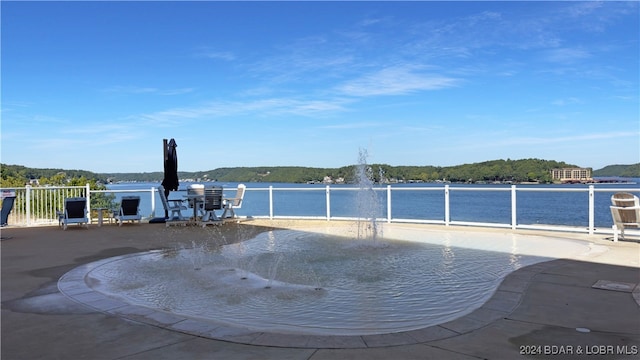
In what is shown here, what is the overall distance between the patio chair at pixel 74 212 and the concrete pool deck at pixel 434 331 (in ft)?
17.3

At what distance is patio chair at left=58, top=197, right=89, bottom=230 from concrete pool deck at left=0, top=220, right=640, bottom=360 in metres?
5.29

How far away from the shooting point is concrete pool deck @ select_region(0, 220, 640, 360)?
272 centimetres

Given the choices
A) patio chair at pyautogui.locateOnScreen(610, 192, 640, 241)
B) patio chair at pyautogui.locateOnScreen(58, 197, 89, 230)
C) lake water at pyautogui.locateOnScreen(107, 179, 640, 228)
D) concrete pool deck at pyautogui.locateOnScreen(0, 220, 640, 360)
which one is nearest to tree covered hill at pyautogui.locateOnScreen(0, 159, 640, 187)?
lake water at pyautogui.locateOnScreen(107, 179, 640, 228)

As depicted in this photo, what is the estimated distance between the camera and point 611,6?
1252cm

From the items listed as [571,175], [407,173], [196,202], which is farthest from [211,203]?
[571,175]

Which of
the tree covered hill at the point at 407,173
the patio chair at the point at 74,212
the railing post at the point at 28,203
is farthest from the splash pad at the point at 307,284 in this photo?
the tree covered hill at the point at 407,173

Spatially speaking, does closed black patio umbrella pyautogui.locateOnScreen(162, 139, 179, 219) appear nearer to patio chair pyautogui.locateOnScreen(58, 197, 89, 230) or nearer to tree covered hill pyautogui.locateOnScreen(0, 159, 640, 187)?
→ patio chair pyautogui.locateOnScreen(58, 197, 89, 230)

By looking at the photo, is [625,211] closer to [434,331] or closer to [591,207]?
[591,207]

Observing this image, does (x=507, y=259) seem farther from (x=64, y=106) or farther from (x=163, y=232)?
(x=64, y=106)

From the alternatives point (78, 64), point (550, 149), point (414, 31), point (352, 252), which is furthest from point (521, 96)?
point (78, 64)

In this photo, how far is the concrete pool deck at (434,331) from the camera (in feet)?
8.94

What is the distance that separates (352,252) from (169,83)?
16.3m

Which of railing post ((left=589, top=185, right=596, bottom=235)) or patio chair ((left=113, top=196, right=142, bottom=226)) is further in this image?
patio chair ((left=113, top=196, right=142, bottom=226))

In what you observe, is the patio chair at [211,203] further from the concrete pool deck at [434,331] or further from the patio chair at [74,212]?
the concrete pool deck at [434,331]
